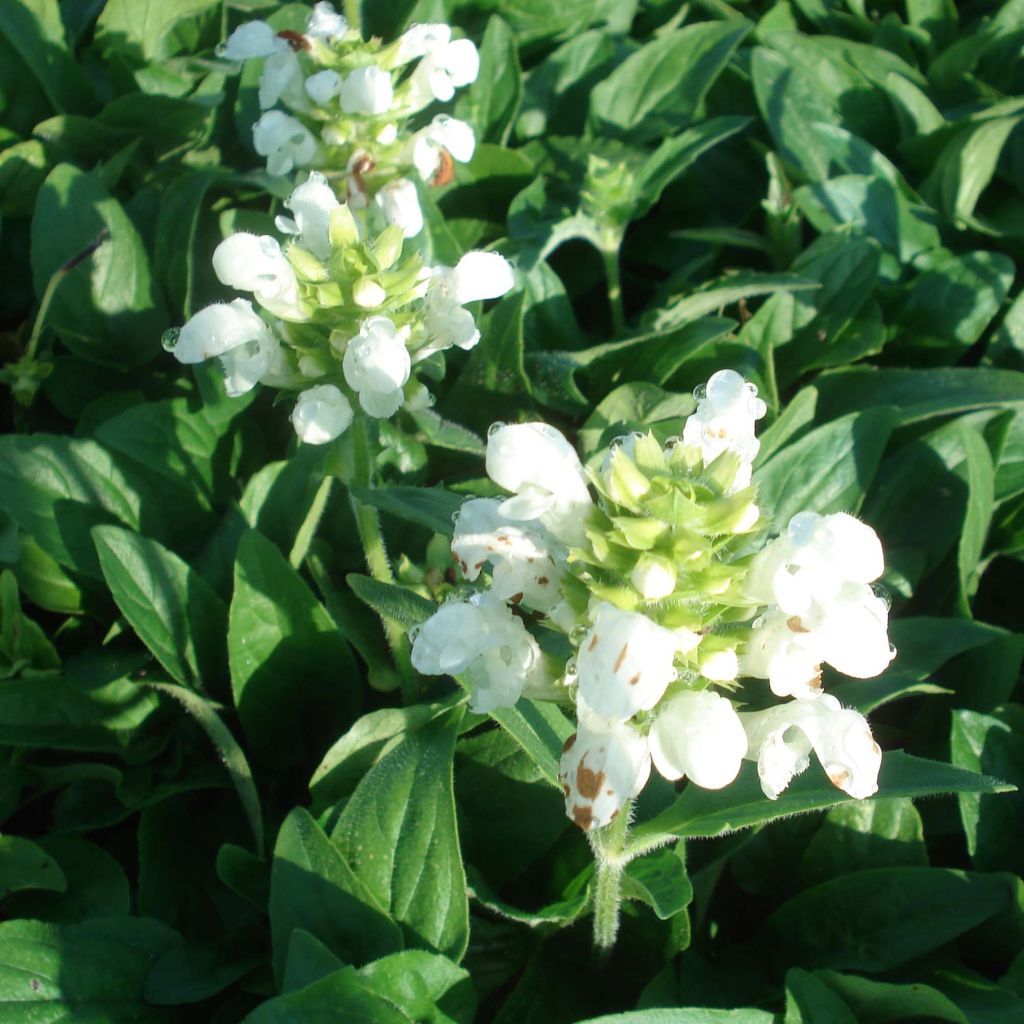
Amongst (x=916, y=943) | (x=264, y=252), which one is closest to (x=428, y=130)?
(x=264, y=252)

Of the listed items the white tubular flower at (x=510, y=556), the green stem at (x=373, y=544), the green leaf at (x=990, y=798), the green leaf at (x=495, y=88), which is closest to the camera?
the white tubular flower at (x=510, y=556)

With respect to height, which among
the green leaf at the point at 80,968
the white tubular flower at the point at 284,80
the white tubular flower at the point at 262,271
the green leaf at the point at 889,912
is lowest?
the green leaf at the point at 889,912

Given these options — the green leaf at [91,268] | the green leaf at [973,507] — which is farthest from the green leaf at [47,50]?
the green leaf at [973,507]

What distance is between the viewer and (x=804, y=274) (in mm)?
3566

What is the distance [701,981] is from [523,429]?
1.37 meters

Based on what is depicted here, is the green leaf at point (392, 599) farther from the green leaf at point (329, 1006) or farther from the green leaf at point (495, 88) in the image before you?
the green leaf at point (495, 88)

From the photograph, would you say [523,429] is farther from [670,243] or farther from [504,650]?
[670,243]

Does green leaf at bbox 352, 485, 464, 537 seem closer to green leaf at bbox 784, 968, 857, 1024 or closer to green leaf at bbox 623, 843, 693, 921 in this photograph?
green leaf at bbox 623, 843, 693, 921

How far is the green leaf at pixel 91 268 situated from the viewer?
3.40 metres

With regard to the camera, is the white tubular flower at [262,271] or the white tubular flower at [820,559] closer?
the white tubular flower at [820,559]

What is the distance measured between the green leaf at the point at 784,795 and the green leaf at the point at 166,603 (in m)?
1.28

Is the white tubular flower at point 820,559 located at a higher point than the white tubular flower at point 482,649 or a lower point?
higher

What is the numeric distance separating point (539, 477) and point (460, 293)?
775 millimetres

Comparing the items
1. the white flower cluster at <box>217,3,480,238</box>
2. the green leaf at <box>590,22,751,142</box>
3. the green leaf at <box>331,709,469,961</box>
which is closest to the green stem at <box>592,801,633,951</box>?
the green leaf at <box>331,709,469,961</box>
